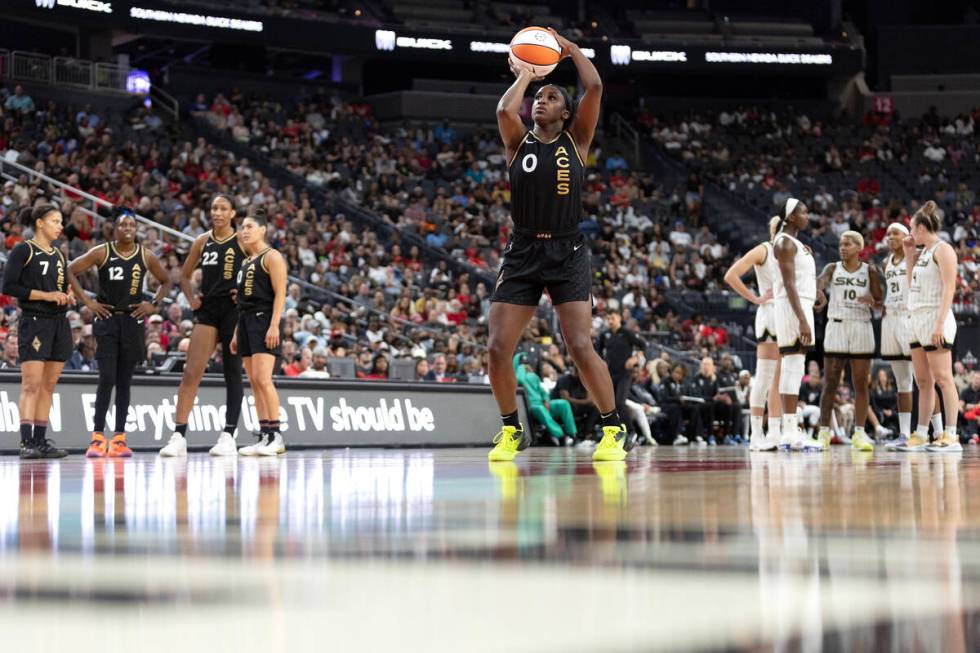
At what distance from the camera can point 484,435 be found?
16.2 m

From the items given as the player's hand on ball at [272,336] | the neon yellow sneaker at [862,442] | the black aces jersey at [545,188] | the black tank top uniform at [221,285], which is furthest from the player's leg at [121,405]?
the neon yellow sneaker at [862,442]

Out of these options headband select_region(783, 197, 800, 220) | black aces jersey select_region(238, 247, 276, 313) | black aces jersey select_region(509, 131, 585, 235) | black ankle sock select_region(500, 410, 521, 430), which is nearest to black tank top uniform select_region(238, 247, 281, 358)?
black aces jersey select_region(238, 247, 276, 313)

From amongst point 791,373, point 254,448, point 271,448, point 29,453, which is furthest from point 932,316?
point 29,453

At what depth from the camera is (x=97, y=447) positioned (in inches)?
408

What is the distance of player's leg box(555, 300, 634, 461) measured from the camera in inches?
294

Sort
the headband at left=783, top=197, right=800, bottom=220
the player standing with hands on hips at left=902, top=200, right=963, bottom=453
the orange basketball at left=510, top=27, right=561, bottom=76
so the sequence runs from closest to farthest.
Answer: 1. the orange basketball at left=510, top=27, right=561, bottom=76
2. the player standing with hands on hips at left=902, top=200, right=963, bottom=453
3. the headband at left=783, top=197, right=800, bottom=220

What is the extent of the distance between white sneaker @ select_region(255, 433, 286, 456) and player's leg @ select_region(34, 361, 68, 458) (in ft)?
5.01

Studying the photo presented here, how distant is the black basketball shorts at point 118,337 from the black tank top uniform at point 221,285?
0.57m

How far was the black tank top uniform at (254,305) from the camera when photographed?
10.2 metres

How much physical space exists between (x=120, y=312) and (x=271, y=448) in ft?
5.77

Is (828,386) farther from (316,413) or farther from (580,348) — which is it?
(316,413)

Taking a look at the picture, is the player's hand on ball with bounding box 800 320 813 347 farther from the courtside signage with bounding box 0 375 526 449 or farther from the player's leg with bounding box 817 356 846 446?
the courtside signage with bounding box 0 375 526 449

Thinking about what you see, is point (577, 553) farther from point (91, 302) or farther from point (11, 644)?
point (91, 302)

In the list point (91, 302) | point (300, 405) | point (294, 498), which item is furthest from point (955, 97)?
point (294, 498)
